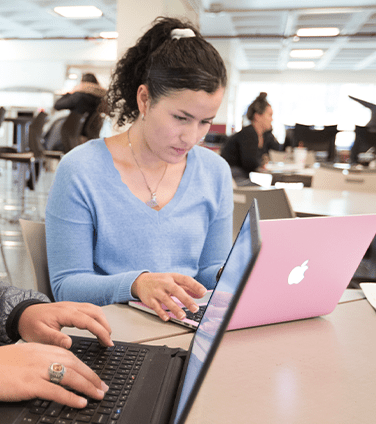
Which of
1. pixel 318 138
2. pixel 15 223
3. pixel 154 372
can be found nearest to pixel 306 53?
pixel 318 138

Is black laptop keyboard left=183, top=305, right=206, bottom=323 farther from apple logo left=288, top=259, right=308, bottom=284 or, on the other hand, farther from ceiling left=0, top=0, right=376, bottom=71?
ceiling left=0, top=0, right=376, bottom=71

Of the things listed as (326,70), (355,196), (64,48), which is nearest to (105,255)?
(355,196)

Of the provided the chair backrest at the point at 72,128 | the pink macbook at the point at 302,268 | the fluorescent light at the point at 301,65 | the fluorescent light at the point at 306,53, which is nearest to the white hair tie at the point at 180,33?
the pink macbook at the point at 302,268

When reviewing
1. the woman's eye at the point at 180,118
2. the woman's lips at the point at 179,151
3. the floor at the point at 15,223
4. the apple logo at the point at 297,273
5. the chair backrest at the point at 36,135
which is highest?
the woman's eye at the point at 180,118

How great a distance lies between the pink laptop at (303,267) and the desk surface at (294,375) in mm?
32

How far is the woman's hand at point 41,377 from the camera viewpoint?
478mm

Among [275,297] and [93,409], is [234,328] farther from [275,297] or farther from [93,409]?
[93,409]

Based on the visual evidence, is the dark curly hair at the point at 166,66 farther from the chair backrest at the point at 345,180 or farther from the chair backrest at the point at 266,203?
the chair backrest at the point at 345,180

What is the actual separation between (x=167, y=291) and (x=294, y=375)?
0.26 m

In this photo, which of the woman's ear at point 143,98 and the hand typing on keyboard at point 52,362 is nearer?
the hand typing on keyboard at point 52,362

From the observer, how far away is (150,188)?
3.89ft

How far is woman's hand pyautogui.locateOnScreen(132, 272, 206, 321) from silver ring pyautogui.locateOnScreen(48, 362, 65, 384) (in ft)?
0.90

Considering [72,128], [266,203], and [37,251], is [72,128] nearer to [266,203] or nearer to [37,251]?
[266,203]

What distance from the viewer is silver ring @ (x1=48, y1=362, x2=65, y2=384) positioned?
50 centimetres
